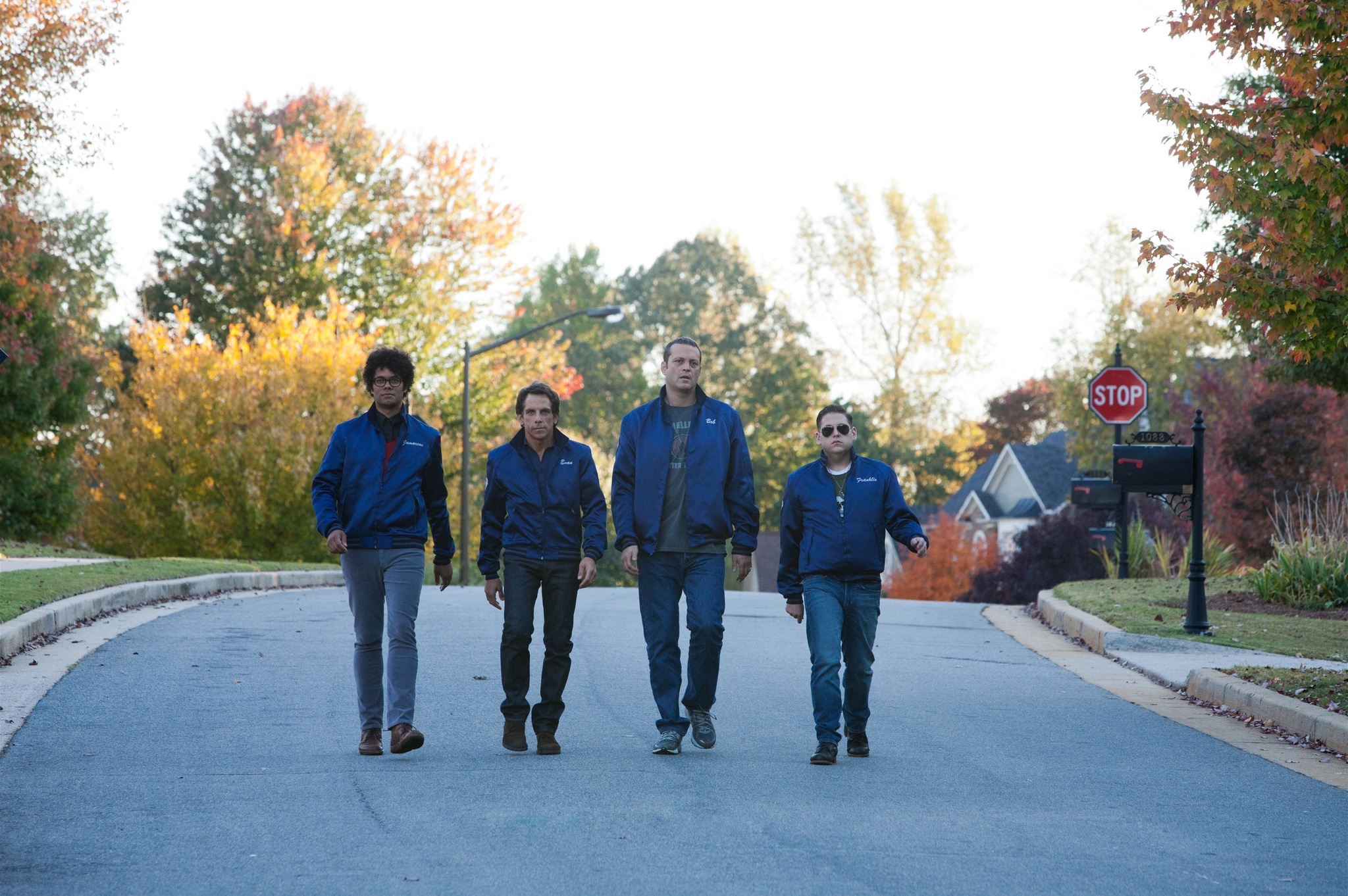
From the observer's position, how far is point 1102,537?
29.1 m

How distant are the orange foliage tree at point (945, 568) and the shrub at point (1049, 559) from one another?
12464 millimetres

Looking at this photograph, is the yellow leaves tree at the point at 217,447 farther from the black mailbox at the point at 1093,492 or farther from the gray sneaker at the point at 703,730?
the gray sneaker at the point at 703,730

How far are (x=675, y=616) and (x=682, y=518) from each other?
51 centimetres

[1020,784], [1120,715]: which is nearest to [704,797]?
[1020,784]

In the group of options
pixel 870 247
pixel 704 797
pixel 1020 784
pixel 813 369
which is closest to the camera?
pixel 704 797

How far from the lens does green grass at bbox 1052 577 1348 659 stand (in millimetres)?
13320

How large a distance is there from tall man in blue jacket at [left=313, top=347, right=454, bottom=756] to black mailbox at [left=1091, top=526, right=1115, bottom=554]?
2208 cm

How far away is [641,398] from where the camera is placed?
66.2 meters

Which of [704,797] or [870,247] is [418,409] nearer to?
[870,247]

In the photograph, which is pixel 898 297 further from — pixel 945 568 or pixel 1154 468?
pixel 1154 468

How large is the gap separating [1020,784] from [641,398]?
59207mm

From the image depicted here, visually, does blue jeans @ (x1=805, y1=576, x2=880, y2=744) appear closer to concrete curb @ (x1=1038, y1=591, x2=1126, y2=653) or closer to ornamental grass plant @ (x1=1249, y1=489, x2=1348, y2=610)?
concrete curb @ (x1=1038, y1=591, x2=1126, y2=653)

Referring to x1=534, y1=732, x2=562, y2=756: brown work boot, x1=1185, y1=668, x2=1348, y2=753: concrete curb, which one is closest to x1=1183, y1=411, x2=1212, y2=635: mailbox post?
x1=1185, y1=668, x2=1348, y2=753: concrete curb

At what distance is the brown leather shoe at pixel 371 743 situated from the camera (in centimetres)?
749
